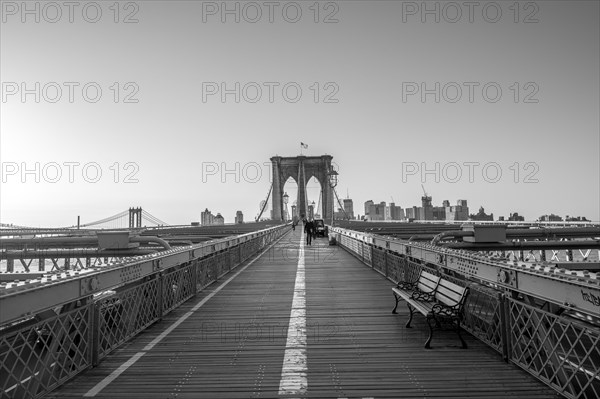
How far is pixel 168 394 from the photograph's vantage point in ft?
13.8

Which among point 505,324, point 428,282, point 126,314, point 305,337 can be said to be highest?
point 428,282

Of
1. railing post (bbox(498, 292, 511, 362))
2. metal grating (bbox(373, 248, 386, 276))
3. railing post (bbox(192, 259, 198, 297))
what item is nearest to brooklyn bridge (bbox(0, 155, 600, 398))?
railing post (bbox(498, 292, 511, 362))

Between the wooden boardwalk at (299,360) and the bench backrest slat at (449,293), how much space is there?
529 millimetres

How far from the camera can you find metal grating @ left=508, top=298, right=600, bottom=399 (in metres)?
3.86

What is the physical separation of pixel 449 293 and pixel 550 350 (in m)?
1.79

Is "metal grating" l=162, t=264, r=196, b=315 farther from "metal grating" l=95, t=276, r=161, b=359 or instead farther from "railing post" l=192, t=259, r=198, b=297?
"metal grating" l=95, t=276, r=161, b=359

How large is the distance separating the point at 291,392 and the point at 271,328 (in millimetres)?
2499

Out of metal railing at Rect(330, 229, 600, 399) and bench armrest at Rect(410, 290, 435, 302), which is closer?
metal railing at Rect(330, 229, 600, 399)

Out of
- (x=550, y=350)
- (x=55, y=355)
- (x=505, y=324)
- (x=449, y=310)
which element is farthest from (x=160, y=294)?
(x=550, y=350)

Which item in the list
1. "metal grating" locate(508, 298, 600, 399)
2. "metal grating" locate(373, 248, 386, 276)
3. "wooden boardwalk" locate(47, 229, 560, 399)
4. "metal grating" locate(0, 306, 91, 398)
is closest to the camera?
"metal grating" locate(508, 298, 600, 399)

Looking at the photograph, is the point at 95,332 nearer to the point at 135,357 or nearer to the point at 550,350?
the point at 135,357

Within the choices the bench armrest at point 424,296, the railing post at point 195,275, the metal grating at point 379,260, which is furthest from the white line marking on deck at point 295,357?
the metal grating at point 379,260

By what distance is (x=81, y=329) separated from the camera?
16.9 ft

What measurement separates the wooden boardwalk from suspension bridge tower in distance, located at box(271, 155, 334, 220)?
320ft
